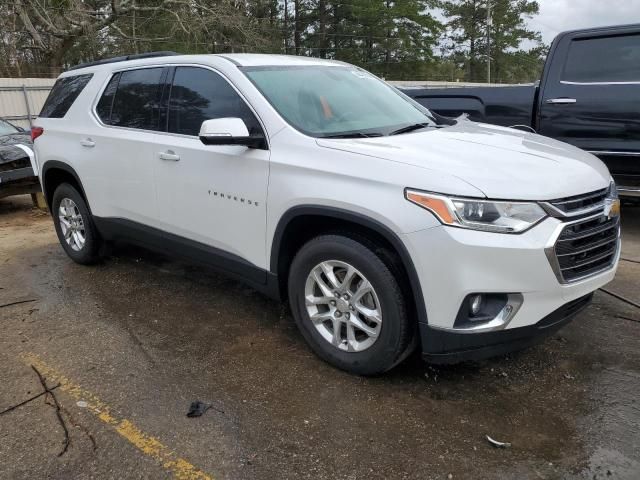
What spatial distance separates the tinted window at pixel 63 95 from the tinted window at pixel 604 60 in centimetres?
461

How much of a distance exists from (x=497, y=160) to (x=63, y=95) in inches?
161

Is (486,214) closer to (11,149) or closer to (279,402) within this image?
(279,402)

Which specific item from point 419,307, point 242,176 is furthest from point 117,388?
point 419,307

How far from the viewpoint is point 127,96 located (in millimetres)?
4445

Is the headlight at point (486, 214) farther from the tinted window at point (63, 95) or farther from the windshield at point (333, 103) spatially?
the tinted window at point (63, 95)

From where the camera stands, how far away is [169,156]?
3904 millimetres

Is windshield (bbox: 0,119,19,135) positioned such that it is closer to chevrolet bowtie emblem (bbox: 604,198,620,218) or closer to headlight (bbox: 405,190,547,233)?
headlight (bbox: 405,190,547,233)

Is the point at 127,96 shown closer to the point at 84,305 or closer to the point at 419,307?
the point at 84,305

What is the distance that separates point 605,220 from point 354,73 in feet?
6.99

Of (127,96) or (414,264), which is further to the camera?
(127,96)

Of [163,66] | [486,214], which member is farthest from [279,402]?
[163,66]

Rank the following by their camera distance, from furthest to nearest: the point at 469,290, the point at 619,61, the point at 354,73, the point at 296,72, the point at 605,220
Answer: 1. the point at 619,61
2. the point at 354,73
3. the point at 296,72
4. the point at 605,220
5. the point at 469,290

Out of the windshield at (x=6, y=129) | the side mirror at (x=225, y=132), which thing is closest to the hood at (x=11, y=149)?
the windshield at (x=6, y=129)

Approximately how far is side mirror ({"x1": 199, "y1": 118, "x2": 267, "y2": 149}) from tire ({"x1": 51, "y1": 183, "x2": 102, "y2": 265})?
2.21 m
